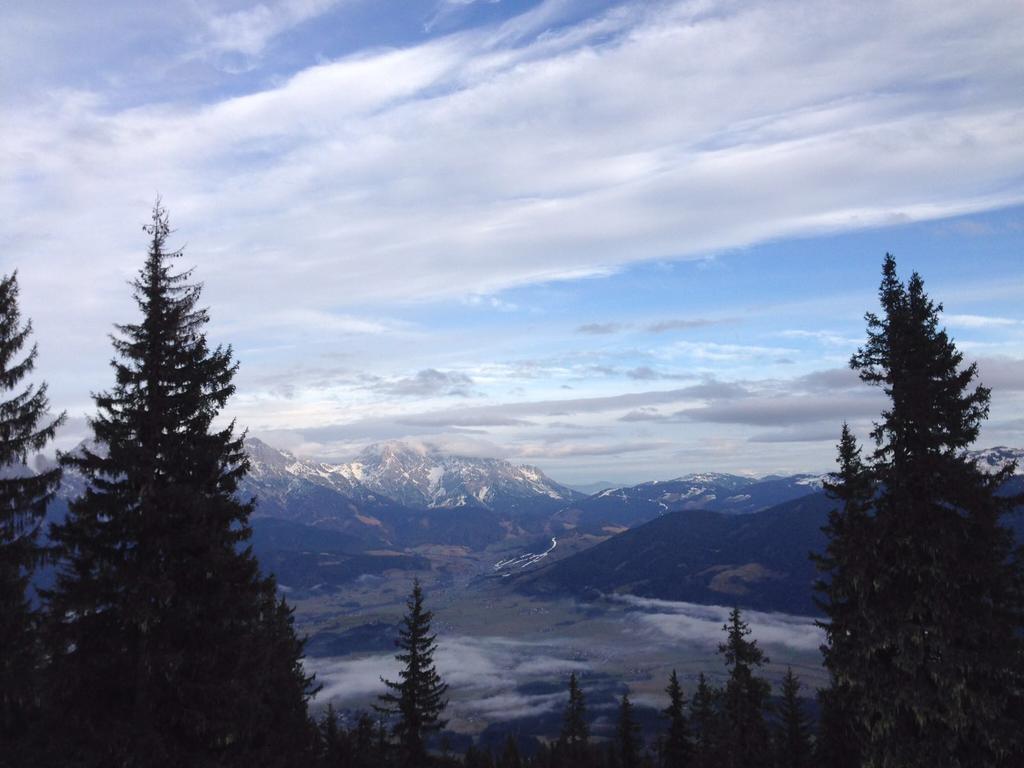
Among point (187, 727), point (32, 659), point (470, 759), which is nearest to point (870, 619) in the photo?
point (187, 727)

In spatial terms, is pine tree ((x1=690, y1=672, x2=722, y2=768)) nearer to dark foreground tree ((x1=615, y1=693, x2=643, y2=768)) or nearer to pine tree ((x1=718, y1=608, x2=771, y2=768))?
pine tree ((x1=718, y1=608, x2=771, y2=768))

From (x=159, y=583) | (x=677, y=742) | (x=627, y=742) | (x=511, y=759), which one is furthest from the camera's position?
(x=511, y=759)

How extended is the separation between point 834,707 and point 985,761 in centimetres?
1252

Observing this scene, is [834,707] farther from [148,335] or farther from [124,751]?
[148,335]

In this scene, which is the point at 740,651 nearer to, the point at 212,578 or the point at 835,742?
the point at 835,742

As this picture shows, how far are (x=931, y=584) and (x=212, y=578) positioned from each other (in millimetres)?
19697

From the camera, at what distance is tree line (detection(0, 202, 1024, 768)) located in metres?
18.3

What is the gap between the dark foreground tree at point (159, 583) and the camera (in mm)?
18047

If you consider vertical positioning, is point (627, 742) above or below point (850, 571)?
below

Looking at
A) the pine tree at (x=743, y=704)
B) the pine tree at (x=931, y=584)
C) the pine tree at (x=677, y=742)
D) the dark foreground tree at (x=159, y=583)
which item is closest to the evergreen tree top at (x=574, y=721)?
the pine tree at (x=677, y=742)

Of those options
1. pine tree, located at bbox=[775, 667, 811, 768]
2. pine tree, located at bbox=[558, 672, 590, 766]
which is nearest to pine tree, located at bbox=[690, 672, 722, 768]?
pine tree, located at bbox=[775, 667, 811, 768]

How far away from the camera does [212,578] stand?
19.5 meters

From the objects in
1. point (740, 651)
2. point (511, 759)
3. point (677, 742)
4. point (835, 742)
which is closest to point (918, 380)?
point (835, 742)

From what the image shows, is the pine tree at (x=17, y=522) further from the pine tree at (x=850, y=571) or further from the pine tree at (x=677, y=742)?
the pine tree at (x=677, y=742)
